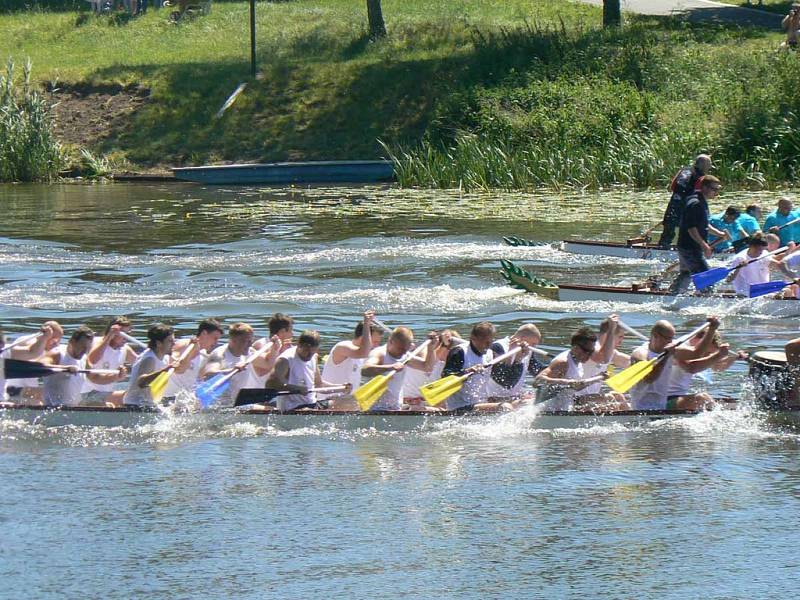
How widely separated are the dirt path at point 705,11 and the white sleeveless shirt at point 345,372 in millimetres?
33292

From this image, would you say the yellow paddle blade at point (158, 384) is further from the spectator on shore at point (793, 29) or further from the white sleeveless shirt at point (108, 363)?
the spectator on shore at point (793, 29)

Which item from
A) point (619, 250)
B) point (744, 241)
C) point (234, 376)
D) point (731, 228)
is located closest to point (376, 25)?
point (619, 250)

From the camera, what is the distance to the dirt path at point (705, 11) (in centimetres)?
4625

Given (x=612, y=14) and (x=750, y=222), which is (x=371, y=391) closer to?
(x=750, y=222)

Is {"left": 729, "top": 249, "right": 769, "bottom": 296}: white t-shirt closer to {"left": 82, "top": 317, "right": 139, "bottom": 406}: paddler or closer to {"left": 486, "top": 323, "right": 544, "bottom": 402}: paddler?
{"left": 486, "top": 323, "right": 544, "bottom": 402}: paddler

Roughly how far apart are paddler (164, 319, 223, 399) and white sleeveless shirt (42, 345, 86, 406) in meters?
0.96

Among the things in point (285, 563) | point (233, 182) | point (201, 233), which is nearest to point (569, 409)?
point (285, 563)

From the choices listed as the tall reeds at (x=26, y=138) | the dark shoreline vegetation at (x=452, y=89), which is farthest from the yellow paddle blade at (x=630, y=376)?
the tall reeds at (x=26, y=138)

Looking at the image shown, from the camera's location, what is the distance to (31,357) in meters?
15.0

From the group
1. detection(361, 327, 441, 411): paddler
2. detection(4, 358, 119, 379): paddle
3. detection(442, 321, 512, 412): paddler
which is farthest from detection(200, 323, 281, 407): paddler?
detection(442, 321, 512, 412): paddler

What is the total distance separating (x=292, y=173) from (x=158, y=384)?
27722mm

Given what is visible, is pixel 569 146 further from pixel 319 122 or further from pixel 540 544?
pixel 540 544

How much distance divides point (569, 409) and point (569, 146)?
23071 mm

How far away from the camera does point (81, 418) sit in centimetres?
1452
